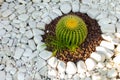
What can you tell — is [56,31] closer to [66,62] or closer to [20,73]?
[66,62]

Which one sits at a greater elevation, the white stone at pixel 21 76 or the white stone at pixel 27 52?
the white stone at pixel 27 52

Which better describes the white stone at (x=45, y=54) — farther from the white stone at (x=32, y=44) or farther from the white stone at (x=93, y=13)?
the white stone at (x=93, y=13)

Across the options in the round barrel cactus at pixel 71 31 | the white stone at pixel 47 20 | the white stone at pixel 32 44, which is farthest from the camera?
the white stone at pixel 47 20

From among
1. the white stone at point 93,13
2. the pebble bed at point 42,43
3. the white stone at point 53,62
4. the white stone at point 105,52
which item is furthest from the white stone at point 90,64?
the white stone at point 93,13

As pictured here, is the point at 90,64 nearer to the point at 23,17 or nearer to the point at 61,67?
the point at 61,67

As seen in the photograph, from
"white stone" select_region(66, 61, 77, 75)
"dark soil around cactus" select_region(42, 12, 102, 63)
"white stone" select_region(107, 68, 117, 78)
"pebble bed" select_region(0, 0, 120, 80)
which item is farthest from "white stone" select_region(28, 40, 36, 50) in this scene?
"white stone" select_region(107, 68, 117, 78)

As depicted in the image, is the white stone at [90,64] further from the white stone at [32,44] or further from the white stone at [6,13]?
the white stone at [6,13]

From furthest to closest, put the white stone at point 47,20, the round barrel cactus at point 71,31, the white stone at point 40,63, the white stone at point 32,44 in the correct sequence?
1. the white stone at point 47,20
2. the white stone at point 32,44
3. the white stone at point 40,63
4. the round barrel cactus at point 71,31

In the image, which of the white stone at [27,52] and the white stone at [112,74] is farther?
the white stone at [27,52]

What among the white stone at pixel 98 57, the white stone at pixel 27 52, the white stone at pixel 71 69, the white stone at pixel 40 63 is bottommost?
the white stone at pixel 71 69
